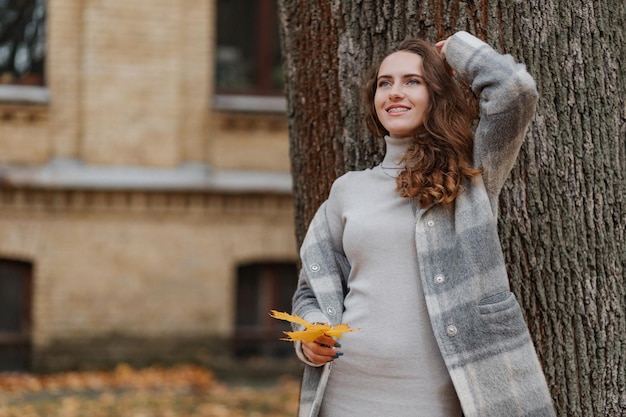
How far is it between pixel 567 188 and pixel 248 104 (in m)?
7.14

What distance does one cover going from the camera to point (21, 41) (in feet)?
32.2

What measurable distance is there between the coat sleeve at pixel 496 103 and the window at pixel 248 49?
24.7 feet

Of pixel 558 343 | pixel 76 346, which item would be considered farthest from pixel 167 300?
pixel 558 343

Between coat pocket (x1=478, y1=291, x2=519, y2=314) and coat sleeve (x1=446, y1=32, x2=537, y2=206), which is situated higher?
coat sleeve (x1=446, y1=32, x2=537, y2=206)

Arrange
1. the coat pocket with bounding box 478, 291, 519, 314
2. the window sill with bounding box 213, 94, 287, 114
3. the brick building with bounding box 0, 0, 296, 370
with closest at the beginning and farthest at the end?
the coat pocket with bounding box 478, 291, 519, 314 → the brick building with bounding box 0, 0, 296, 370 → the window sill with bounding box 213, 94, 287, 114

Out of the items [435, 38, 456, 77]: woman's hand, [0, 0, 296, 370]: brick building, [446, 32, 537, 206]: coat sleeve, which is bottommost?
[0, 0, 296, 370]: brick building

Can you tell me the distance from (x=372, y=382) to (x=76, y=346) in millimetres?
7310

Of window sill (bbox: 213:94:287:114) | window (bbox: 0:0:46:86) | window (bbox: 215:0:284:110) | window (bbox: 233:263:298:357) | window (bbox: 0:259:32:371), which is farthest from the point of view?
window (bbox: 215:0:284:110)

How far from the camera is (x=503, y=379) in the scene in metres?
2.70

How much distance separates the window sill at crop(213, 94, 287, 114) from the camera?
9.99 meters

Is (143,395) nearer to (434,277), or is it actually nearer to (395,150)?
(395,150)

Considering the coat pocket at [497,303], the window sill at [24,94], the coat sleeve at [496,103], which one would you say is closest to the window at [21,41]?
the window sill at [24,94]

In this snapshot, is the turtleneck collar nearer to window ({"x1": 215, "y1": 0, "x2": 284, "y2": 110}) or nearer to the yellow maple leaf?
the yellow maple leaf

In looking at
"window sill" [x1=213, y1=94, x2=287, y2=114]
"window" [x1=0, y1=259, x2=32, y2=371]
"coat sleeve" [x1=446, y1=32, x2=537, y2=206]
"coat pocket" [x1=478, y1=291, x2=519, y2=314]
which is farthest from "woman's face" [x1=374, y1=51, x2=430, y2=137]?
"window" [x1=0, y1=259, x2=32, y2=371]
